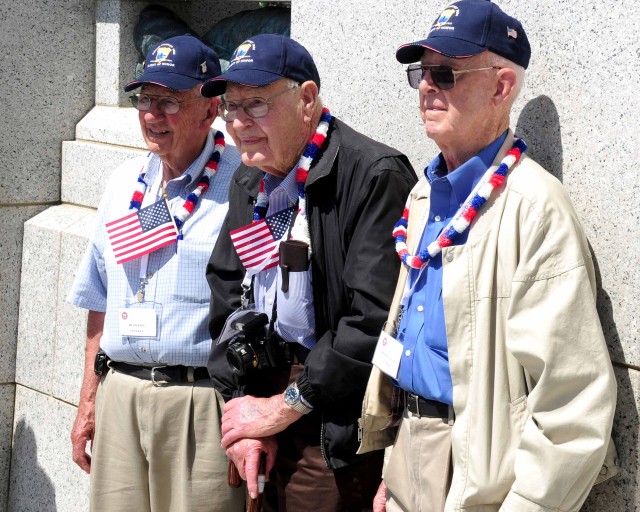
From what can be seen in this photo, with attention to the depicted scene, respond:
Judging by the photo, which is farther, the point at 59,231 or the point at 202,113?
the point at 59,231

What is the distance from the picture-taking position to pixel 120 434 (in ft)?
13.0

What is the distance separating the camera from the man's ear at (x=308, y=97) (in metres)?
3.36

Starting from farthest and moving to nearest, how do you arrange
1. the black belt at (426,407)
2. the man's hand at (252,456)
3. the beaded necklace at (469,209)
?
the man's hand at (252,456)
the black belt at (426,407)
the beaded necklace at (469,209)

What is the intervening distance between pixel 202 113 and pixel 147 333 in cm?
83

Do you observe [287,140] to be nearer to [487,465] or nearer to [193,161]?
[193,161]

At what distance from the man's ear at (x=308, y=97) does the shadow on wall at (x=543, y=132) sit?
2.13 feet

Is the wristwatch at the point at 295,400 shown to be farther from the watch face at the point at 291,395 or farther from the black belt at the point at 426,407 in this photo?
the black belt at the point at 426,407

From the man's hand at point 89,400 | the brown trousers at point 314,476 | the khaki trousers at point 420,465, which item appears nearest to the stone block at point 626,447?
the khaki trousers at point 420,465

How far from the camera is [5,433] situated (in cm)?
574

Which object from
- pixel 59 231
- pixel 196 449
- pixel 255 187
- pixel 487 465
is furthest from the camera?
pixel 59 231

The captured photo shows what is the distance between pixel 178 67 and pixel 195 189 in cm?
44

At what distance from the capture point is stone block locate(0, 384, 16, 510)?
18.5 ft

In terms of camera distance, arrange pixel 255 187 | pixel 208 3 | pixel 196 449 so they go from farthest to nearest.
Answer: pixel 208 3 → pixel 196 449 → pixel 255 187

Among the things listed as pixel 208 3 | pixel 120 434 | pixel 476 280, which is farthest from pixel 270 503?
pixel 208 3
